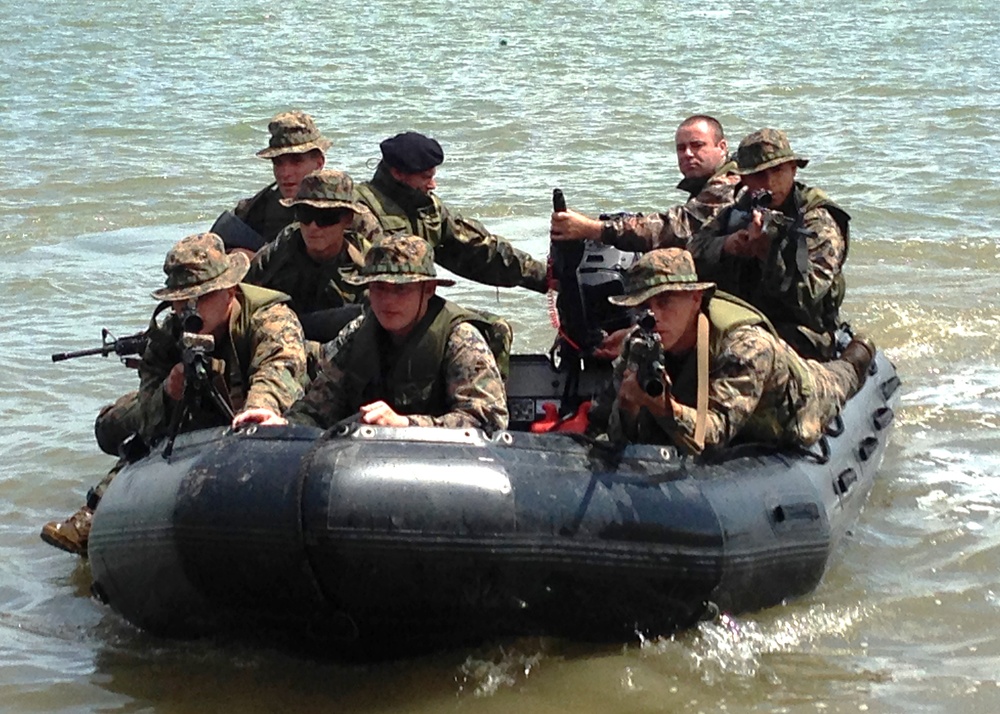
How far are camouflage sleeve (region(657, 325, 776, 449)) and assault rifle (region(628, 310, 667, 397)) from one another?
0.39m

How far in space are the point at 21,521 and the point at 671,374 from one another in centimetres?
329

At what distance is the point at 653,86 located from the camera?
808 inches

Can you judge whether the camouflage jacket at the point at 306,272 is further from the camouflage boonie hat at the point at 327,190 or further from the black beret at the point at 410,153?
the black beret at the point at 410,153

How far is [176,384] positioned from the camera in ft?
19.0

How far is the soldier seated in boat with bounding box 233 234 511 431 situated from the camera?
5605 millimetres

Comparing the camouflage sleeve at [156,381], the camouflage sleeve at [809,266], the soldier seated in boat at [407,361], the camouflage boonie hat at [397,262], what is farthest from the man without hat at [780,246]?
the camouflage sleeve at [156,381]

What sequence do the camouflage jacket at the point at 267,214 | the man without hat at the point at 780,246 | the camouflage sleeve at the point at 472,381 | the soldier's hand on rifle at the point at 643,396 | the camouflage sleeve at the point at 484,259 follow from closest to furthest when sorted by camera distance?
the soldier's hand on rifle at the point at 643,396, the camouflage sleeve at the point at 472,381, the man without hat at the point at 780,246, the camouflage sleeve at the point at 484,259, the camouflage jacket at the point at 267,214

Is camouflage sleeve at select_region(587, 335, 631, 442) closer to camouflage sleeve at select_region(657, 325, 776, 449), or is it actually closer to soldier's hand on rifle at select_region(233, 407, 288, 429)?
camouflage sleeve at select_region(657, 325, 776, 449)

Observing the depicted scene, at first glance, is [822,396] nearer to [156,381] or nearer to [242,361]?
[242,361]

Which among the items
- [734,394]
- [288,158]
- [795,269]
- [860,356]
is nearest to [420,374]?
[734,394]

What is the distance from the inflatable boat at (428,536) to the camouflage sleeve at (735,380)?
16 centimetres

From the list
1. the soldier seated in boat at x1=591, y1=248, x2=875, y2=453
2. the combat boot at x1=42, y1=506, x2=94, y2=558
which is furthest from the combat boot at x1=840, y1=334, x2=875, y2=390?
the combat boot at x1=42, y1=506, x2=94, y2=558

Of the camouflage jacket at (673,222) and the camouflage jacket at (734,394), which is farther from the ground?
the camouflage jacket at (673,222)

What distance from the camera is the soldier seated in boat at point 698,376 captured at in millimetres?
5492
